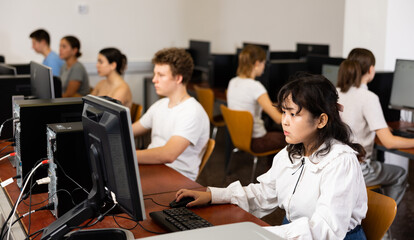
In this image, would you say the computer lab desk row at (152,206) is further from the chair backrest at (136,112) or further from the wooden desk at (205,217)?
the chair backrest at (136,112)

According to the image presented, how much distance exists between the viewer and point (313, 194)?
1756 mm

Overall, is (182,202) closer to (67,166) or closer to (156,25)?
(67,166)

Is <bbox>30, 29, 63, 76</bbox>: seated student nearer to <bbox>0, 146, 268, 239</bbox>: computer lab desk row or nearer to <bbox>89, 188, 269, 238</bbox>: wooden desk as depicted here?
<bbox>0, 146, 268, 239</bbox>: computer lab desk row

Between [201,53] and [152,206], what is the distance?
453cm

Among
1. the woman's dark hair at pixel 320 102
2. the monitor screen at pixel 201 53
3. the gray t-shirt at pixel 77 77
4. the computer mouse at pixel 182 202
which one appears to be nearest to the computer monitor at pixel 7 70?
the gray t-shirt at pixel 77 77

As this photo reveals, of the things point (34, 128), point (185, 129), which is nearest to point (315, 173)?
point (185, 129)

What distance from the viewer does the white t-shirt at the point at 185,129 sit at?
265cm

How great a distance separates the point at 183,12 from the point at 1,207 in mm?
5420

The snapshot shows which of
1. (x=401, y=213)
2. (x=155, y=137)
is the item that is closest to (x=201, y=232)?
(x=155, y=137)

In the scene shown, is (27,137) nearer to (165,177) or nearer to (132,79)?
(165,177)

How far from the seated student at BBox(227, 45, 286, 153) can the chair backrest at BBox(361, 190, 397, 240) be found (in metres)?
2.13

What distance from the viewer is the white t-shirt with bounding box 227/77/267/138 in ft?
13.5

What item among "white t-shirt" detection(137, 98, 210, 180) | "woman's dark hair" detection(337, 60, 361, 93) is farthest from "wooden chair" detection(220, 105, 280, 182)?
"white t-shirt" detection(137, 98, 210, 180)

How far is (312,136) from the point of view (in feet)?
5.79
